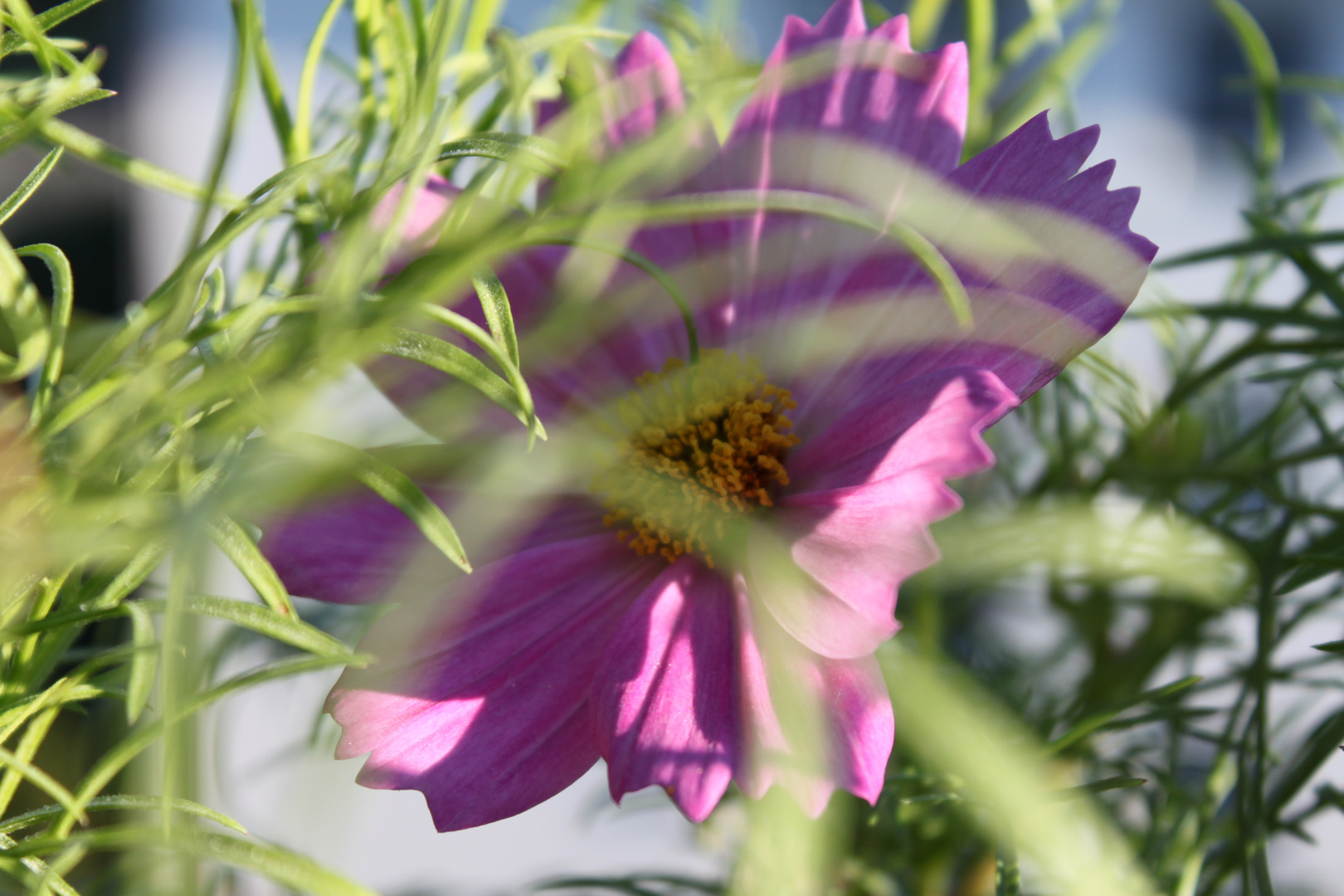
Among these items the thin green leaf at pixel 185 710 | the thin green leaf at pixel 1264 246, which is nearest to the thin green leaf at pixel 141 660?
the thin green leaf at pixel 185 710

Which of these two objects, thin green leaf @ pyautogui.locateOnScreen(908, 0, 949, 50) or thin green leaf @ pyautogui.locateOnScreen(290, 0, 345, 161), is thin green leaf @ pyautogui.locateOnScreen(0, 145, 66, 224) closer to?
thin green leaf @ pyautogui.locateOnScreen(290, 0, 345, 161)

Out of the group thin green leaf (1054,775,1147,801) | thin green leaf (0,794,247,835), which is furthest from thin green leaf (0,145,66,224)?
thin green leaf (1054,775,1147,801)

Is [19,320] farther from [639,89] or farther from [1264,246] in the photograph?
[1264,246]

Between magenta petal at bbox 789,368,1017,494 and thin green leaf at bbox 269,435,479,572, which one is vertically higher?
magenta petal at bbox 789,368,1017,494

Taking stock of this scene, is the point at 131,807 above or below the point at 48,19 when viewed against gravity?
below

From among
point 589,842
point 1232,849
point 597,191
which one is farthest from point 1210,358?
point 589,842

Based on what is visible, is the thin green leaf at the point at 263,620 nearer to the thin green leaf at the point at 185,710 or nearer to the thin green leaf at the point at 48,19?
the thin green leaf at the point at 185,710

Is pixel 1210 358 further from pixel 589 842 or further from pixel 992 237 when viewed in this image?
pixel 589 842

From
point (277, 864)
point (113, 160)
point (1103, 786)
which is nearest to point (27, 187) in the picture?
point (113, 160)
